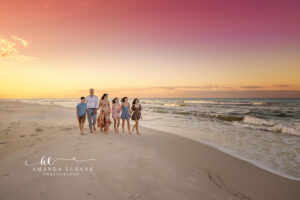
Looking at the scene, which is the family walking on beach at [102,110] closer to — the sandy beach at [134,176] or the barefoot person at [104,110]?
the barefoot person at [104,110]

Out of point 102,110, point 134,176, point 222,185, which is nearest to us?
point 222,185

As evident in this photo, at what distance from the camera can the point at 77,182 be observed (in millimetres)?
3617

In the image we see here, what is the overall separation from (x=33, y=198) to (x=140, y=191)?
2104mm

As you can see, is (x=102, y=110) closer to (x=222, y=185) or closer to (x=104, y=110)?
(x=104, y=110)

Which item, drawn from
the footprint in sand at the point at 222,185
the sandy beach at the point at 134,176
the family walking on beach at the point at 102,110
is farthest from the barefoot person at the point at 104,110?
the footprint in sand at the point at 222,185

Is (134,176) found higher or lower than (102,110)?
lower

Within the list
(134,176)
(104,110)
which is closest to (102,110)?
(104,110)

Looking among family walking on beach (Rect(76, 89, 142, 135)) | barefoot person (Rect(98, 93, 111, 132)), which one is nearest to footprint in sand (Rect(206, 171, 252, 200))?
family walking on beach (Rect(76, 89, 142, 135))

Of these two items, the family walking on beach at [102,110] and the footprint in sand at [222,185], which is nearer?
the footprint in sand at [222,185]

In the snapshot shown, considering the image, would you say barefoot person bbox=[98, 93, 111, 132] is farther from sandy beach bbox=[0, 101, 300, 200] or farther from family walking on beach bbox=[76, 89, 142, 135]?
sandy beach bbox=[0, 101, 300, 200]

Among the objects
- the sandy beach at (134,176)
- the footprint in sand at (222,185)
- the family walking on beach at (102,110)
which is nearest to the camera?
the sandy beach at (134,176)

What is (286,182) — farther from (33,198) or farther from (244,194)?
(33,198)

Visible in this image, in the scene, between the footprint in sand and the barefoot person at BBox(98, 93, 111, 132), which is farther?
the barefoot person at BBox(98, 93, 111, 132)

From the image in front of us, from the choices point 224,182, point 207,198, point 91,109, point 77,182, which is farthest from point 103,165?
point 91,109
